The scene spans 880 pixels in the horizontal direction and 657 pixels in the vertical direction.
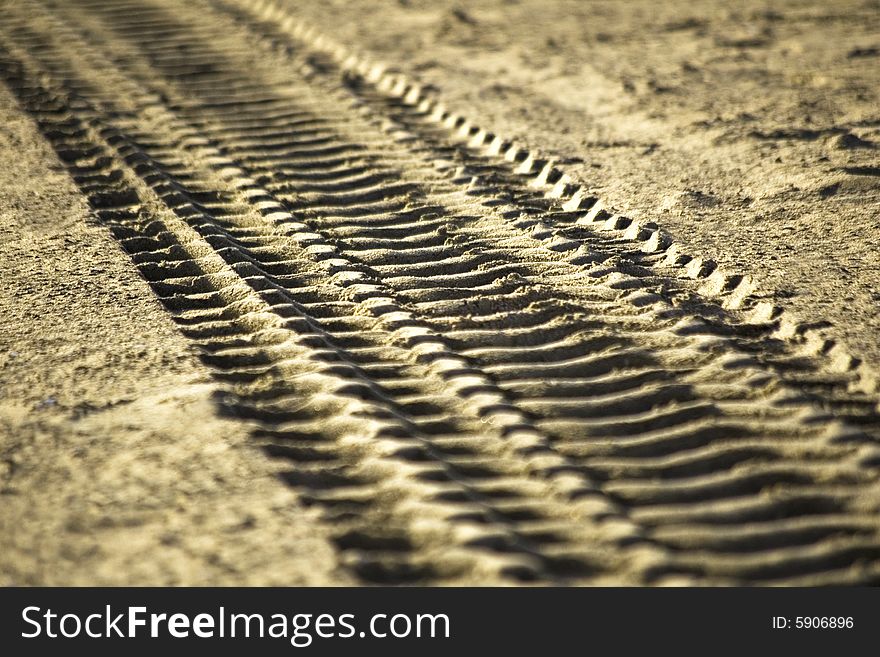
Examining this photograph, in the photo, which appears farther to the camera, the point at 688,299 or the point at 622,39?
the point at 622,39

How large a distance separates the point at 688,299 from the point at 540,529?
155cm

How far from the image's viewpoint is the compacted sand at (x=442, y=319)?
8.54ft

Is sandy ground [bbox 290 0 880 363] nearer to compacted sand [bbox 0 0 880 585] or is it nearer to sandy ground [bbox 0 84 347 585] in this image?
compacted sand [bbox 0 0 880 585]

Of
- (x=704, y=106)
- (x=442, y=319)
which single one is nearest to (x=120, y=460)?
(x=442, y=319)

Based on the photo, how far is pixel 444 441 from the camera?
2.96m

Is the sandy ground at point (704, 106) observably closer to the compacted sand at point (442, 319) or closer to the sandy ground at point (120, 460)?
the compacted sand at point (442, 319)

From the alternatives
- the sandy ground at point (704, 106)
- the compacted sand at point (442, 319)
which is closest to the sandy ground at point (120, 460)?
the compacted sand at point (442, 319)

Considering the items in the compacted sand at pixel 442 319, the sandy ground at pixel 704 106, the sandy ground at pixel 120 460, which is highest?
the sandy ground at pixel 704 106

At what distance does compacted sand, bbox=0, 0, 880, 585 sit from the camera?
103 inches

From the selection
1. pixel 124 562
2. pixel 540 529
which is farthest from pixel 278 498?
pixel 540 529

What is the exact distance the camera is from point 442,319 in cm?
367

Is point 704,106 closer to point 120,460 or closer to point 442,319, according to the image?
point 442,319

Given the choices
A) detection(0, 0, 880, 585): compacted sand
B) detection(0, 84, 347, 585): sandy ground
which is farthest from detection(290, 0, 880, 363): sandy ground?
detection(0, 84, 347, 585): sandy ground
